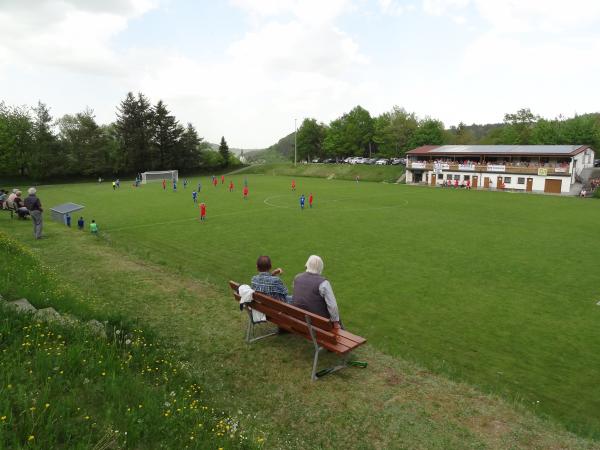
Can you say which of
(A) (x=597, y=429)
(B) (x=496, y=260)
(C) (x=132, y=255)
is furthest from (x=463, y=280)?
(C) (x=132, y=255)

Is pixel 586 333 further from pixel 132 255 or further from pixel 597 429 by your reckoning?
pixel 132 255

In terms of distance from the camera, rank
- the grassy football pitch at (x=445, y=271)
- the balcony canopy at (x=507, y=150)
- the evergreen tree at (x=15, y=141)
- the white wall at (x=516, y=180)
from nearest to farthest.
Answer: the grassy football pitch at (x=445, y=271) → the white wall at (x=516, y=180) → the balcony canopy at (x=507, y=150) → the evergreen tree at (x=15, y=141)

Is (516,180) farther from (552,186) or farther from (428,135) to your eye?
(428,135)

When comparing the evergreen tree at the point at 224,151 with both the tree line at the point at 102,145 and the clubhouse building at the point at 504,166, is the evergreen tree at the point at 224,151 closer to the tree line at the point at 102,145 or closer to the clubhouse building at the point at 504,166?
the tree line at the point at 102,145

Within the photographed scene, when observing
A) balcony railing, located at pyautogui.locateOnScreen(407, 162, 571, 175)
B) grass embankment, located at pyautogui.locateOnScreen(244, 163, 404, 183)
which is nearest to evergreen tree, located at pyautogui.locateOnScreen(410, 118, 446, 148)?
grass embankment, located at pyautogui.locateOnScreen(244, 163, 404, 183)

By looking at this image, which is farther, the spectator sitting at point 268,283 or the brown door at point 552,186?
the brown door at point 552,186

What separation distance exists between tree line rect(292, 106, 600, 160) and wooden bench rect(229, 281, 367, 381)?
7693 centimetres

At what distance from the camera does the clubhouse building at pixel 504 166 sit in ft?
170

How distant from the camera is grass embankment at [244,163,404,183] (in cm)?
7081

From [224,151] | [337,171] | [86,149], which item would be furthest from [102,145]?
[337,171]

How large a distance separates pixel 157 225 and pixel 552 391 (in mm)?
21676

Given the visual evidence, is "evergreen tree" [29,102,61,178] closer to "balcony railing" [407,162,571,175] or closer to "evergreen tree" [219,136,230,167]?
"evergreen tree" [219,136,230,167]

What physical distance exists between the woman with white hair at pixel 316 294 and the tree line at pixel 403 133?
251ft

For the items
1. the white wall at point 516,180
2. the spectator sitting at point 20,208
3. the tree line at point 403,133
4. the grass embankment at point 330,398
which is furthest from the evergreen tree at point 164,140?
the grass embankment at point 330,398
